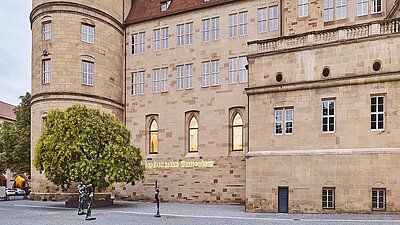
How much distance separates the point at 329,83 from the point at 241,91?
457 inches

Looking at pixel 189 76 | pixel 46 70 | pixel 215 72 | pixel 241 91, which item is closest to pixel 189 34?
pixel 189 76

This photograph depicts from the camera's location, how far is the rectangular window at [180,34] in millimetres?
38469

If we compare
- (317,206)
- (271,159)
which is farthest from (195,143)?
(317,206)

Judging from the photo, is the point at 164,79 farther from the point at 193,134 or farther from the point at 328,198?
the point at 328,198

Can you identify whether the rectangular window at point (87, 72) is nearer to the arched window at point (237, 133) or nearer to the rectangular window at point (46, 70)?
the rectangular window at point (46, 70)

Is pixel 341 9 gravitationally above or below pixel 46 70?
above

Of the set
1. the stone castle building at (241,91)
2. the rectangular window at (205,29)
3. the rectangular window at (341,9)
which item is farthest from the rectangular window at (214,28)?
the rectangular window at (341,9)

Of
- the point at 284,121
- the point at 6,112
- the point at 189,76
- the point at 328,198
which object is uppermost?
the point at 189,76

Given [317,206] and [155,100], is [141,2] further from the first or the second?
[317,206]

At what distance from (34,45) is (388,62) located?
2802 cm

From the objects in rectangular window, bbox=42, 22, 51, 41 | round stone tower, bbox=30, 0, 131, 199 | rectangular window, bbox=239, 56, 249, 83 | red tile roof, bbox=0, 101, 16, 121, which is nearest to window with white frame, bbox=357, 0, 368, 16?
rectangular window, bbox=239, 56, 249, 83

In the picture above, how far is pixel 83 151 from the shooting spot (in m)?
29.3

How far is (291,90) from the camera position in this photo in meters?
25.2

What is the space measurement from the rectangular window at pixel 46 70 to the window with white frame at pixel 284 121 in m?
20.3
